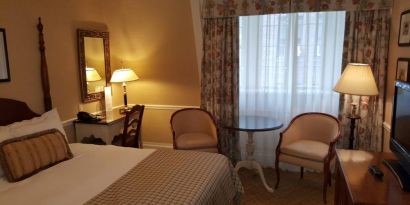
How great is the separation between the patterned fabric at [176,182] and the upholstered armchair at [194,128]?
0.92m

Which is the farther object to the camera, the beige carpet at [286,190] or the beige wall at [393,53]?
the beige carpet at [286,190]

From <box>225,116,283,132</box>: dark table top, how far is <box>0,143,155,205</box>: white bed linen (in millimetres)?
1192

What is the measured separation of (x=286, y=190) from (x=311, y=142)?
2.12ft

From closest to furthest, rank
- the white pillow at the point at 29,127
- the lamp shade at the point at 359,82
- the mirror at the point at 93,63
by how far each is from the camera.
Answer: the white pillow at the point at 29,127 < the lamp shade at the point at 359,82 < the mirror at the point at 93,63

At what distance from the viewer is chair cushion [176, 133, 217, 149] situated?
12.1 feet

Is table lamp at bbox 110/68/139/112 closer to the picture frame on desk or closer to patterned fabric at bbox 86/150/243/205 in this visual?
patterned fabric at bbox 86/150/243/205

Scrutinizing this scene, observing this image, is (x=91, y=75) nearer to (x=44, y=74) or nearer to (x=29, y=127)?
(x=44, y=74)

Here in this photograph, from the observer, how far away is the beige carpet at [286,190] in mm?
3305

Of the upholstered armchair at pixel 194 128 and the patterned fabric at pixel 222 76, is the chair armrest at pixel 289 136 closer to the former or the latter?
the patterned fabric at pixel 222 76

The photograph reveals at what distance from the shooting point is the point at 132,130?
378cm

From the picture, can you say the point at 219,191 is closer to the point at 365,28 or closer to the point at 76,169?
the point at 76,169

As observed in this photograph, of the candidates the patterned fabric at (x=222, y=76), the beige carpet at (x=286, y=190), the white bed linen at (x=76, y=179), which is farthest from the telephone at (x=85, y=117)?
the beige carpet at (x=286, y=190)

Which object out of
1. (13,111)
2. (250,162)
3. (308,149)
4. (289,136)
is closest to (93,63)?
(13,111)

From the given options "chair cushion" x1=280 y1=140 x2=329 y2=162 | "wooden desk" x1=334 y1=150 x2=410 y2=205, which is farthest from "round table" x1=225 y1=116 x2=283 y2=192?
"wooden desk" x1=334 y1=150 x2=410 y2=205
